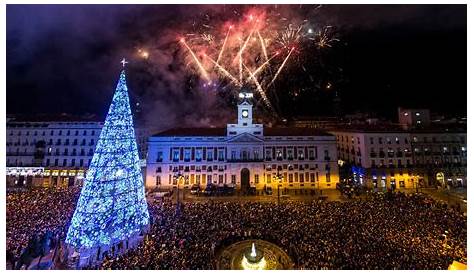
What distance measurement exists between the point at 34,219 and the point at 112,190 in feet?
24.9

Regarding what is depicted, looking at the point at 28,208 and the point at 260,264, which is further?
the point at 28,208

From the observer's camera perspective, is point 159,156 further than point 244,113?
No

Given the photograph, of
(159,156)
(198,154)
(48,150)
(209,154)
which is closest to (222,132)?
(209,154)

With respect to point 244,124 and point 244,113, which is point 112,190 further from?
point 244,113

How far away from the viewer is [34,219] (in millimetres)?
18906

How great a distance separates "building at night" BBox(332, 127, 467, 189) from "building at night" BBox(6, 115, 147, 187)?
4030 cm

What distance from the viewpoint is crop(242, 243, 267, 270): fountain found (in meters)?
15.6

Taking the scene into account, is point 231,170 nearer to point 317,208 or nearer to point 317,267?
point 317,208

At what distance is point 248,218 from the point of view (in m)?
20.8

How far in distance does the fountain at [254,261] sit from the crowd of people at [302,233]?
5.68 feet

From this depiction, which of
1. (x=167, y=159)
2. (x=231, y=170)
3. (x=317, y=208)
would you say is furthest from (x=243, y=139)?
(x=317, y=208)

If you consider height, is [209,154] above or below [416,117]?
below

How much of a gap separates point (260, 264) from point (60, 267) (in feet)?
35.5

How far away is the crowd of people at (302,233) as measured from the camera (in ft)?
46.8
